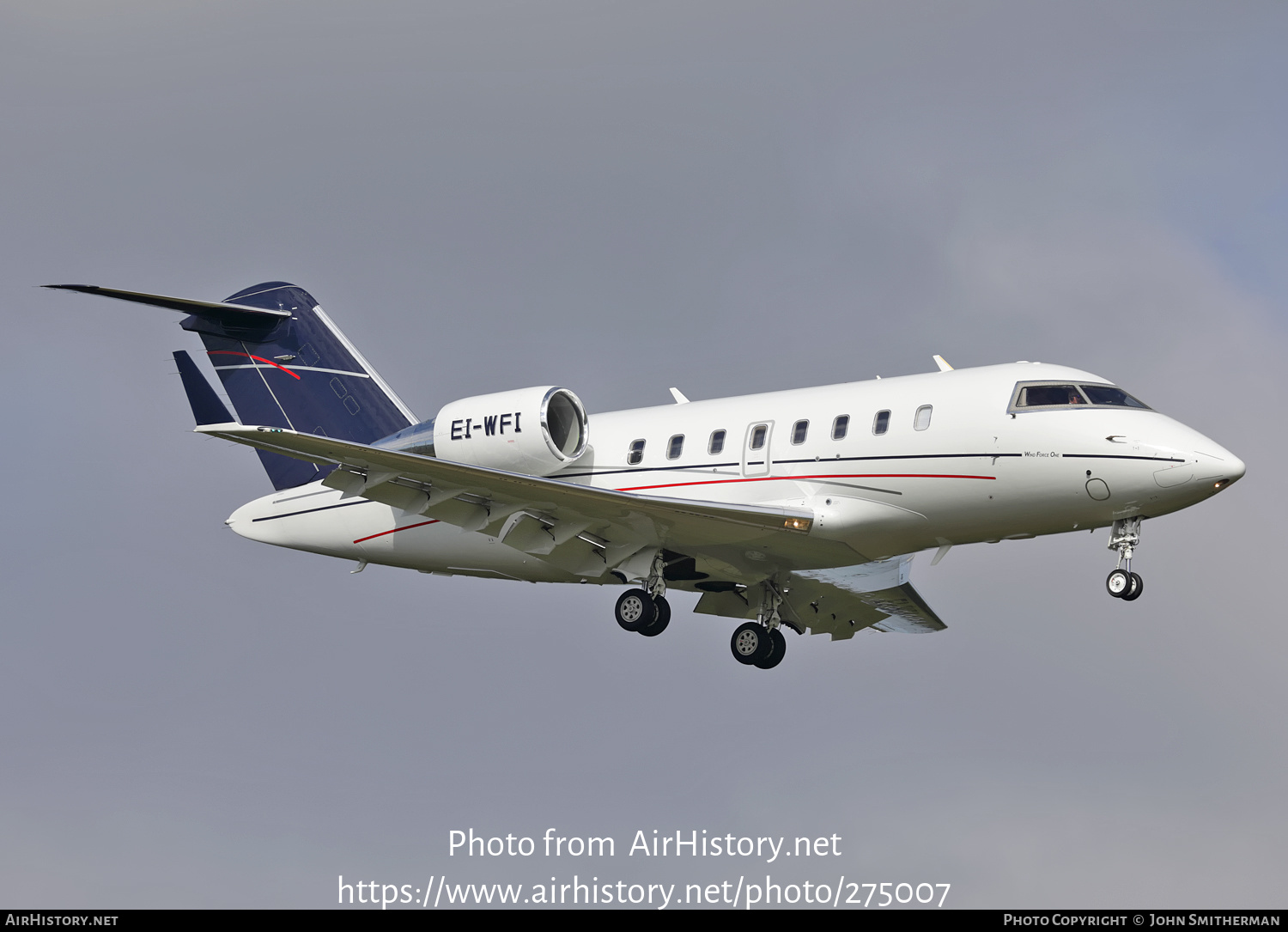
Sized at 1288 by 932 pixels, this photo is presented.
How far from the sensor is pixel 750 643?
86.5 feet

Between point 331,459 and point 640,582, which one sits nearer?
point 331,459

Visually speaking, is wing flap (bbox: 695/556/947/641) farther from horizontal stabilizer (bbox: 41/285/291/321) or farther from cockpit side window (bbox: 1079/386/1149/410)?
horizontal stabilizer (bbox: 41/285/291/321)

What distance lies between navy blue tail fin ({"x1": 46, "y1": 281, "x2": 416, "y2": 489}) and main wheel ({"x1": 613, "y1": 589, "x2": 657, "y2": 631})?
650cm

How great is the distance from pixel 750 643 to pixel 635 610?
10.4 ft

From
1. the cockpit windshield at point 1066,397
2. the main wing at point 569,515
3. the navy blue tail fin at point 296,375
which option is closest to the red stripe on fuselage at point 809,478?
the main wing at point 569,515

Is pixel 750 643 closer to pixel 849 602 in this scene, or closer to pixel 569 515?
pixel 849 602

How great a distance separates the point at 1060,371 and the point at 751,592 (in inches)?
296

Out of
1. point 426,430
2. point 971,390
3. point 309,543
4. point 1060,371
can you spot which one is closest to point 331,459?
point 426,430

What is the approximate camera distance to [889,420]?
21.9m

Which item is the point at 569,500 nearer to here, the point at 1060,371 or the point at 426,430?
the point at 426,430

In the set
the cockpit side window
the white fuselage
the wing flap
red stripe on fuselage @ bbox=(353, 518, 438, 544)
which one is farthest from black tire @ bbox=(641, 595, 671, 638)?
the cockpit side window

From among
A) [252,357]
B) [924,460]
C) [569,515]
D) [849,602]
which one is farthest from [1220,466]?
[252,357]

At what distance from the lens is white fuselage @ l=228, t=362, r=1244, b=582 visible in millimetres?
20453

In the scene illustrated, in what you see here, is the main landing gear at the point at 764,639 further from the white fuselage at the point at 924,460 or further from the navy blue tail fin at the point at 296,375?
the navy blue tail fin at the point at 296,375
